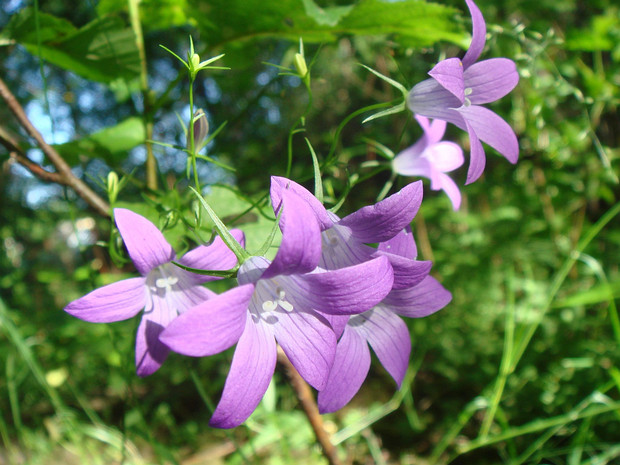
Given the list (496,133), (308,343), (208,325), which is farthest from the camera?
(496,133)

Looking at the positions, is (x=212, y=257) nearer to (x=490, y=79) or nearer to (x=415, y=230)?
(x=490, y=79)

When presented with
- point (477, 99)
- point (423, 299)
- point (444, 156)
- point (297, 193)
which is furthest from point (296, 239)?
point (444, 156)

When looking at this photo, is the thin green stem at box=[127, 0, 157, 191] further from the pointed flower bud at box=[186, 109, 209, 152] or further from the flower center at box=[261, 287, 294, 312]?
the flower center at box=[261, 287, 294, 312]

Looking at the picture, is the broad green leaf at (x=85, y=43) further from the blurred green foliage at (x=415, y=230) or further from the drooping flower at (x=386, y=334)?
the drooping flower at (x=386, y=334)

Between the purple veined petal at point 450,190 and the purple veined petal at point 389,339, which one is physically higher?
the purple veined petal at point 450,190

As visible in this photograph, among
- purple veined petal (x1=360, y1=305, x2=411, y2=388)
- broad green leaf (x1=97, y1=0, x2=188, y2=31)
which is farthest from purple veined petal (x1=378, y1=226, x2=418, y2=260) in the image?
broad green leaf (x1=97, y1=0, x2=188, y2=31)

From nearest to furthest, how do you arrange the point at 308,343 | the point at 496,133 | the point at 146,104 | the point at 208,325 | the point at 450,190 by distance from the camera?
the point at 208,325 < the point at 308,343 < the point at 496,133 < the point at 450,190 < the point at 146,104

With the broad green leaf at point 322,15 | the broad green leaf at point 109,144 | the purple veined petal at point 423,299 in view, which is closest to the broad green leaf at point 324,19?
the broad green leaf at point 322,15
